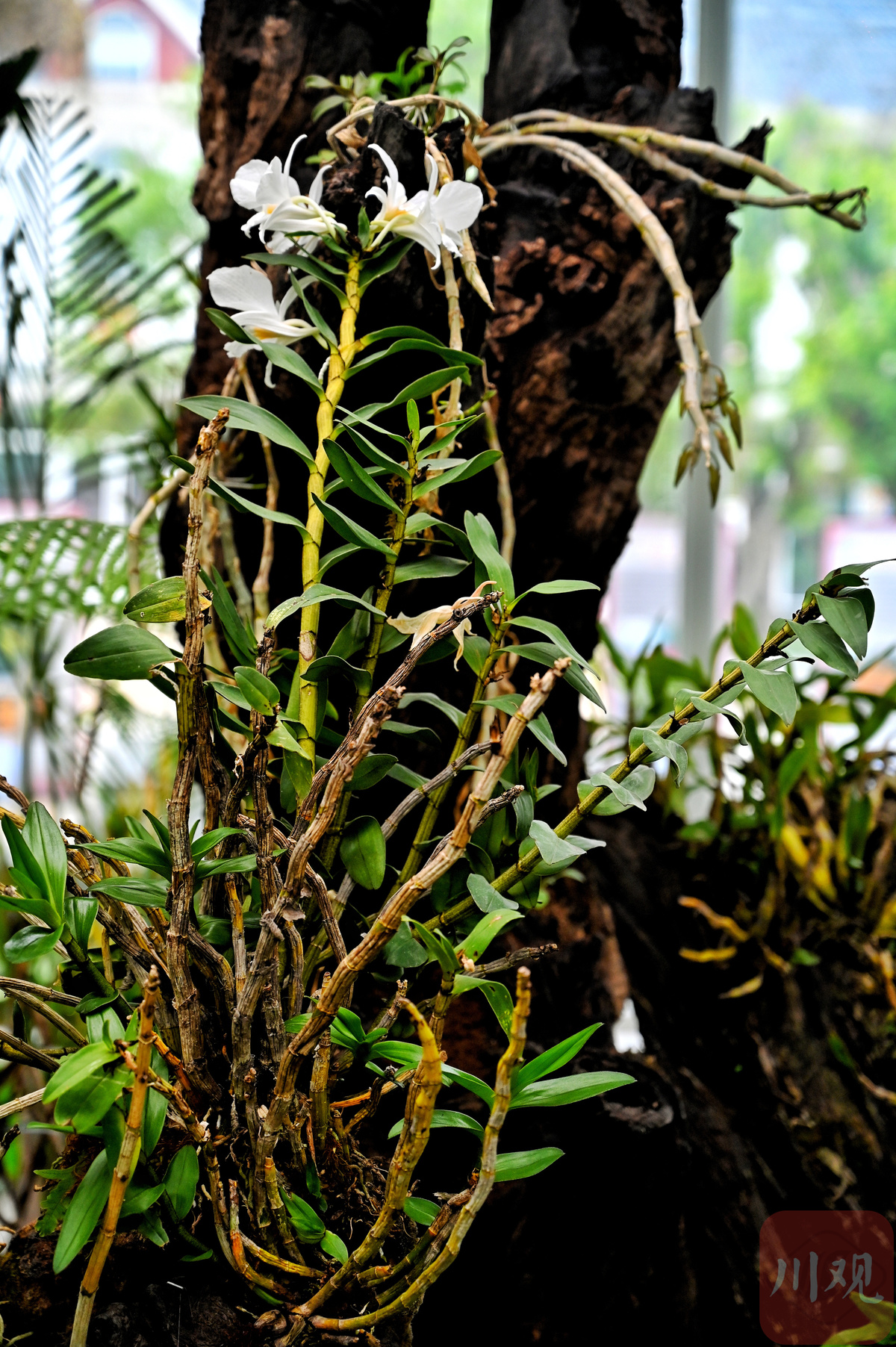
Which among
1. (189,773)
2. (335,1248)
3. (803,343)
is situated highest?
(803,343)

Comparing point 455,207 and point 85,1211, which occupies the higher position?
point 455,207

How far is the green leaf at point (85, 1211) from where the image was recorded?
381mm

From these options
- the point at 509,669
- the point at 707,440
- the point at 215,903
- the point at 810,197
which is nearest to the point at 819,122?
the point at 810,197

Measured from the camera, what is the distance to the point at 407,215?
1.77ft

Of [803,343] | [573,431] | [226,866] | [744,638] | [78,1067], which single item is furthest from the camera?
[803,343]

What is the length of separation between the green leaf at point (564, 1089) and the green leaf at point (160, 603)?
28 cm

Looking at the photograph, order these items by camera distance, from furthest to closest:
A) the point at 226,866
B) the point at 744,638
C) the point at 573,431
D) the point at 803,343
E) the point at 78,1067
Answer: the point at 803,343, the point at 744,638, the point at 573,431, the point at 226,866, the point at 78,1067

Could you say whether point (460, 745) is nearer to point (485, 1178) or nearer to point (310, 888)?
point (310, 888)

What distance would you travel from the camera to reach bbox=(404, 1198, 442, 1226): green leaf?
16.4 inches

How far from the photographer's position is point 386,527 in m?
0.58

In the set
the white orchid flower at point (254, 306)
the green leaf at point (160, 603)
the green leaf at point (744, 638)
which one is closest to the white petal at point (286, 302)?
the white orchid flower at point (254, 306)

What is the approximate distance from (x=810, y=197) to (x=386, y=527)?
1.55 feet

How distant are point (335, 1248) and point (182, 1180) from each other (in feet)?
0.26

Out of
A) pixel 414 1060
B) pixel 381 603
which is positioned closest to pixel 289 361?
pixel 381 603
